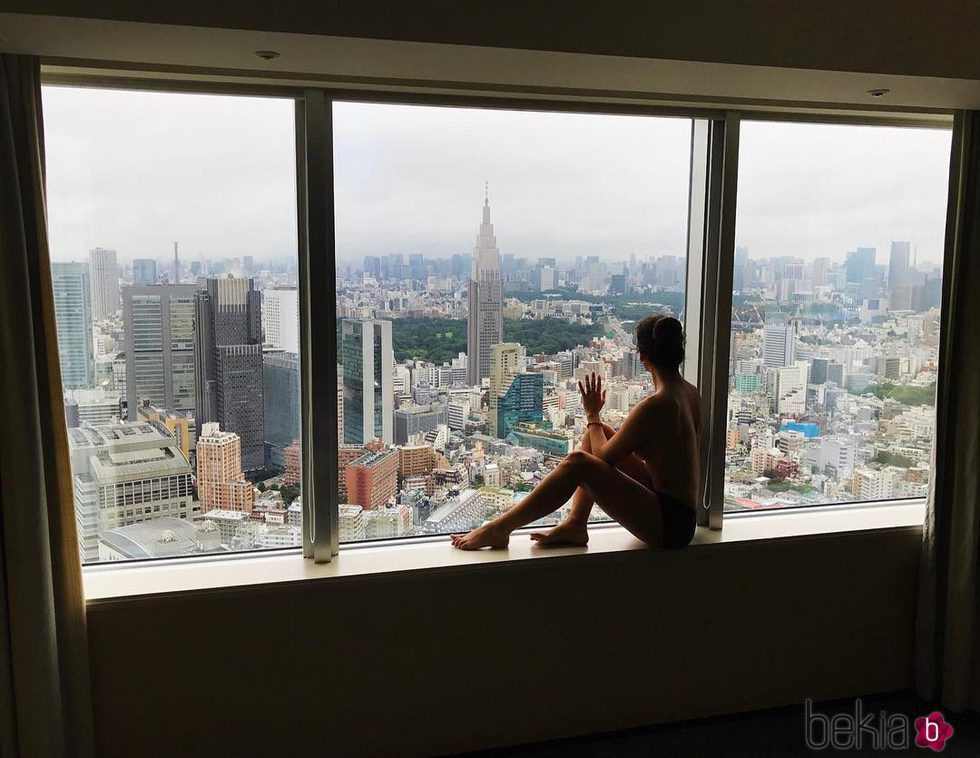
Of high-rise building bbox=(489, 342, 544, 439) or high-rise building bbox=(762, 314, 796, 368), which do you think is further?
high-rise building bbox=(762, 314, 796, 368)

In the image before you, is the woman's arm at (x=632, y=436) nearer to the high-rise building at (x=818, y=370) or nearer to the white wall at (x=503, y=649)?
the white wall at (x=503, y=649)

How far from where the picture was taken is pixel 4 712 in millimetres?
2084

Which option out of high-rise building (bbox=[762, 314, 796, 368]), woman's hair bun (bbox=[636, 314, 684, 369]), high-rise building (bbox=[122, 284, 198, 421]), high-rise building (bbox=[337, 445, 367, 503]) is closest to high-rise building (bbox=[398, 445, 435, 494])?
high-rise building (bbox=[337, 445, 367, 503])

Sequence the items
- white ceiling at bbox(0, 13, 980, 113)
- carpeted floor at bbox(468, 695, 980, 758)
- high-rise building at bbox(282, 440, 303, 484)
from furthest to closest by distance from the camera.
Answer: carpeted floor at bbox(468, 695, 980, 758) < high-rise building at bbox(282, 440, 303, 484) < white ceiling at bbox(0, 13, 980, 113)

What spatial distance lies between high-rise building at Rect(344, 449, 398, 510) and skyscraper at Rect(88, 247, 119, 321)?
85 centimetres

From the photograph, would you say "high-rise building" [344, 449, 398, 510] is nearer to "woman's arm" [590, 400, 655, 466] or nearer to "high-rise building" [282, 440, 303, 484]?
"high-rise building" [282, 440, 303, 484]

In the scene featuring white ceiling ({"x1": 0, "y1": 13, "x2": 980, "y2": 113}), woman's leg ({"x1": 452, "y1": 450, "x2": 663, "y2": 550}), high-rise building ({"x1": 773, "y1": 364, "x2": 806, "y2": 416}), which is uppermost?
white ceiling ({"x1": 0, "y1": 13, "x2": 980, "y2": 113})

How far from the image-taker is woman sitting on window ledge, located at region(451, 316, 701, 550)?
2.55 meters

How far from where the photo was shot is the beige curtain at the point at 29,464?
201 centimetres

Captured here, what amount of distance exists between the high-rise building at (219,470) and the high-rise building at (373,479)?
1.04ft

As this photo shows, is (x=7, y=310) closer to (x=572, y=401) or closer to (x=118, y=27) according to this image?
(x=118, y=27)

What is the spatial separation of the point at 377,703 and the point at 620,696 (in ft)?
2.68

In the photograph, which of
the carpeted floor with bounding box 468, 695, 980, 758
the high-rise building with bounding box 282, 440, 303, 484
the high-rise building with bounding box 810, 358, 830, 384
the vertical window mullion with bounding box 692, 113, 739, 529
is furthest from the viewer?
the high-rise building with bounding box 810, 358, 830, 384

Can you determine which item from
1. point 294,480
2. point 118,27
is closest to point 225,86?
point 118,27
